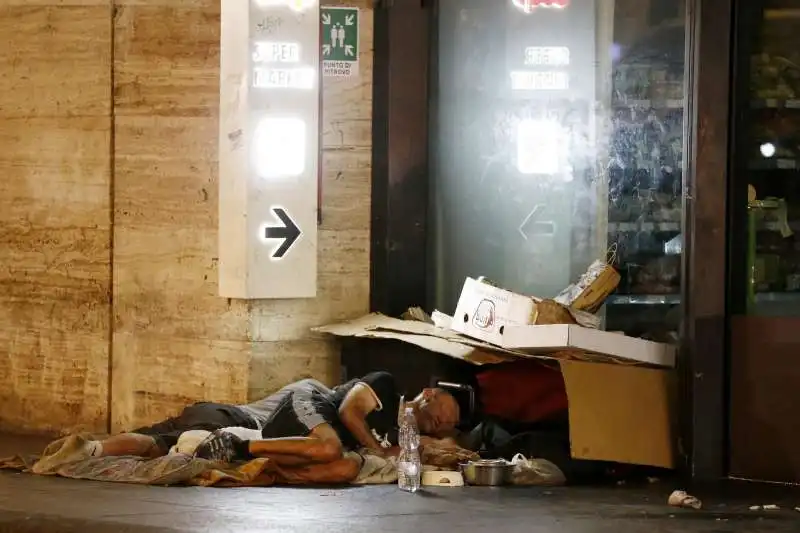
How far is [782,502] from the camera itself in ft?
19.3

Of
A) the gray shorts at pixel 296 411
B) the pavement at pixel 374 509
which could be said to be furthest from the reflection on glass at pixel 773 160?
the gray shorts at pixel 296 411

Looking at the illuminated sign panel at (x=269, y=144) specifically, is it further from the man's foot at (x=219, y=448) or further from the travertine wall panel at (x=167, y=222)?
the man's foot at (x=219, y=448)

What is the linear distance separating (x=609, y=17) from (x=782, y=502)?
2933 millimetres

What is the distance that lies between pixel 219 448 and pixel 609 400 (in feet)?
6.66

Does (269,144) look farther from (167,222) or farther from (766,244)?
(766,244)

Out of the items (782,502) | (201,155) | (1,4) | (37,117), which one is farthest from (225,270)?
(782,502)

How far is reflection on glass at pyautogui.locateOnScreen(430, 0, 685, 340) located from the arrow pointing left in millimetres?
897

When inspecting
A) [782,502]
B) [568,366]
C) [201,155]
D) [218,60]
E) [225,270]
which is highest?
[218,60]

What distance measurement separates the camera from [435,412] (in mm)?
6555

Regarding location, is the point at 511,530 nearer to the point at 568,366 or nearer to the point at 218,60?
the point at 568,366

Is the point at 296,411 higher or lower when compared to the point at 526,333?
lower

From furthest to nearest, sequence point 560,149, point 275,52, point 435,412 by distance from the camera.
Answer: point 560,149, point 275,52, point 435,412

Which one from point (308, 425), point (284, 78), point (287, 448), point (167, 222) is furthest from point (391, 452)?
point (284, 78)

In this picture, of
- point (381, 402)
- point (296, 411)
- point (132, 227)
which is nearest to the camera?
point (296, 411)
